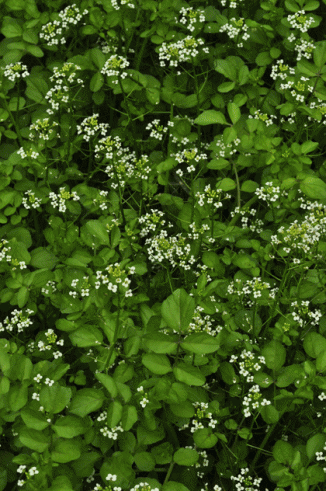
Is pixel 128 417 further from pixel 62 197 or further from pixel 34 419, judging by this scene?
pixel 62 197

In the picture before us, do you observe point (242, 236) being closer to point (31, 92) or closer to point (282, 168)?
point (282, 168)

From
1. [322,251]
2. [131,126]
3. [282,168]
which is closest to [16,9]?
[131,126]

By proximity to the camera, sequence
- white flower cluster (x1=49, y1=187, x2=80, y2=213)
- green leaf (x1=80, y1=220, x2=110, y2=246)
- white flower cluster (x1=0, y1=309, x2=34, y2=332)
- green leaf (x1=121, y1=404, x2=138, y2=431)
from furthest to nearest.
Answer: white flower cluster (x1=49, y1=187, x2=80, y2=213)
green leaf (x1=80, y1=220, x2=110, y2=246)
white flower cluster (x1=0, y1=309, x2=34, y2=332)
green leaf (x1=121, y1=404, x2=138, y2=431)

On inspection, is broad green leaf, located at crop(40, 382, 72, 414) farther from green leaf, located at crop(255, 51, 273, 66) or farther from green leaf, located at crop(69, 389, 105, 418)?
green leaf, located at crop(255, 51, 273, 66)

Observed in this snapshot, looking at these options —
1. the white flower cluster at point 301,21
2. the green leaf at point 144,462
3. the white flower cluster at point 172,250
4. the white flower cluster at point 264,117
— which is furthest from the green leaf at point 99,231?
the white flower cluster at point 301,21

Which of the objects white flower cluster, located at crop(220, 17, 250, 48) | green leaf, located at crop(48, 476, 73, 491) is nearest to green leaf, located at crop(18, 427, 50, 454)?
green leaf, located at crop(48, 476, 73, 491)

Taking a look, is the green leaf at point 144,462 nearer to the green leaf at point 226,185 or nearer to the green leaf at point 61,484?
the green leaf at point 61,484
